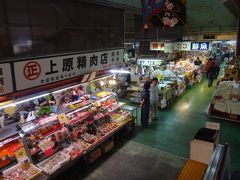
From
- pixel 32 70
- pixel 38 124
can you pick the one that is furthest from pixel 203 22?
pixel 32 70

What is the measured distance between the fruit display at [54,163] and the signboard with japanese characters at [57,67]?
7.33 ft

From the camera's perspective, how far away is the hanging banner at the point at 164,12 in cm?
641

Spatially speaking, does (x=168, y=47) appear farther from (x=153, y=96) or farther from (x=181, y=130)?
(x=181, y=130)

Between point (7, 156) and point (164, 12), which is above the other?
point (164, 12)

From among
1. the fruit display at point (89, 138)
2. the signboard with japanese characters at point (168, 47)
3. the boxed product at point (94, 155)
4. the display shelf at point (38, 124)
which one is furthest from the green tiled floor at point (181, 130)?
the signboard with japanese characters at point (168, 47)

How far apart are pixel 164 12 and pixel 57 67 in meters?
3.92

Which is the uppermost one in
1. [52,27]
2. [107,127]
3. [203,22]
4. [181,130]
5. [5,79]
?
[203,22]

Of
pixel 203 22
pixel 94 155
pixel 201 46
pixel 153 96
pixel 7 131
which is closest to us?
pixel 7 131

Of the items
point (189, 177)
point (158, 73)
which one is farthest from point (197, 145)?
point (158, 73)

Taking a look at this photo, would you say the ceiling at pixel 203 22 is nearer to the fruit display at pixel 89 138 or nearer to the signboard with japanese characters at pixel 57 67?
the signboard with japanese characters at pixel 57 67

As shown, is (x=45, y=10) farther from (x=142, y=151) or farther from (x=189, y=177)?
(x=142, y=151)

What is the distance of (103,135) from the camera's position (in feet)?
23.6

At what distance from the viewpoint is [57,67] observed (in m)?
5.35

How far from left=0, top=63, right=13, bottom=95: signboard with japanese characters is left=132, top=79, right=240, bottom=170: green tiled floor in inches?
210
